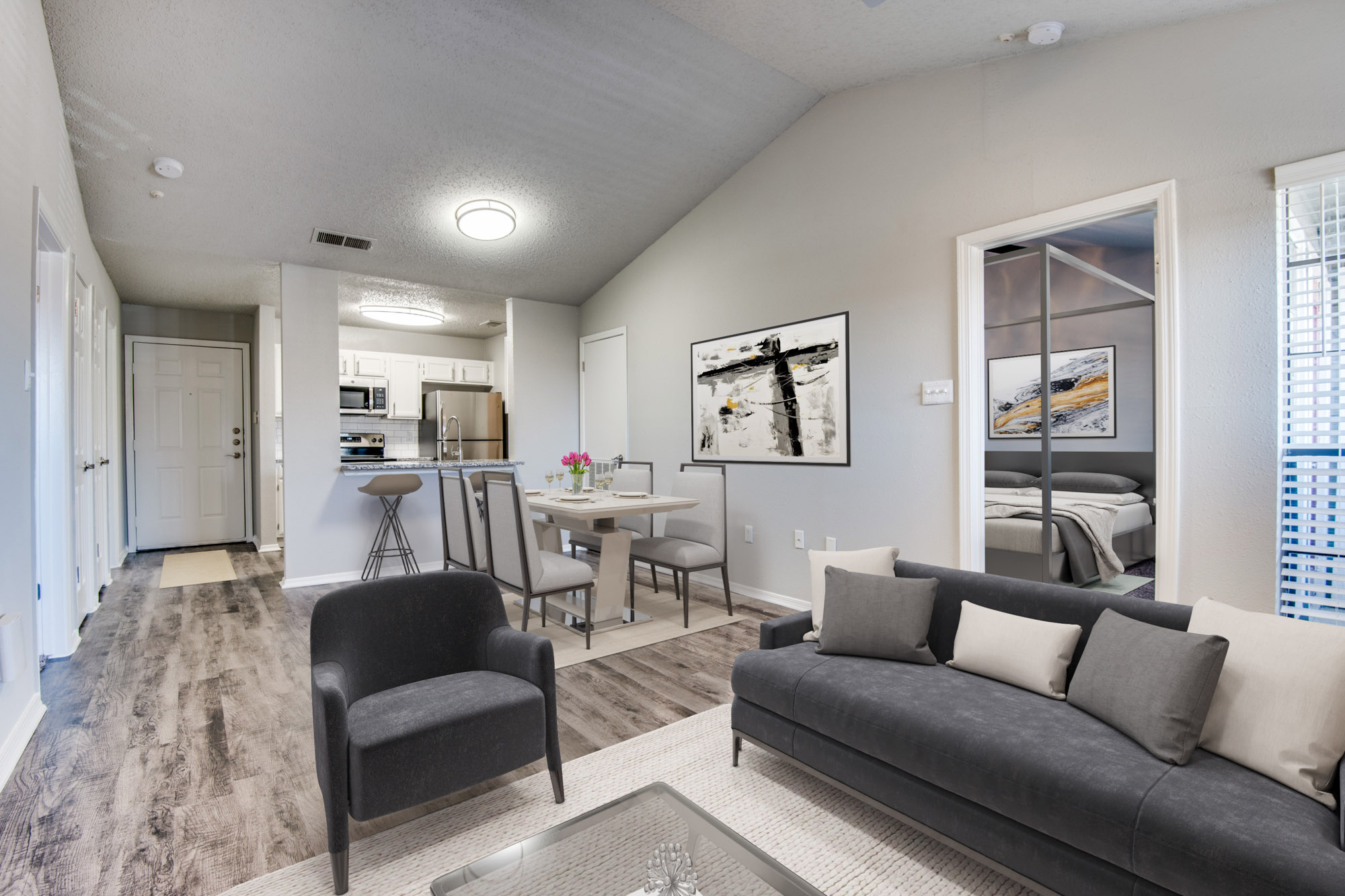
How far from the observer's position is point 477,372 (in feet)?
26.6

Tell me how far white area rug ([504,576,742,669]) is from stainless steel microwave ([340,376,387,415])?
3.71 m

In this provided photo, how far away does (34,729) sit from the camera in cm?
250

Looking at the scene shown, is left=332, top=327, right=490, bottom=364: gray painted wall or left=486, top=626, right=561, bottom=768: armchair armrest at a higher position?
left=332, top=327, right=490, bottom=364: gray painted wall

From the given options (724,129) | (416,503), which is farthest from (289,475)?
(724,129)

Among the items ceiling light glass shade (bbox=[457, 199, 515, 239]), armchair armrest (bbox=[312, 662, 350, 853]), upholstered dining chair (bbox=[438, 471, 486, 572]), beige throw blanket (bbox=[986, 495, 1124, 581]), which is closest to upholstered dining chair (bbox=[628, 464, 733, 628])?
upholstered dining chair (bbox=[438, 471, 486, 572])

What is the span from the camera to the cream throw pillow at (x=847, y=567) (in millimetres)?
2375

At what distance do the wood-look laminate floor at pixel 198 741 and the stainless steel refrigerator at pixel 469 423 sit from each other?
3.28 m

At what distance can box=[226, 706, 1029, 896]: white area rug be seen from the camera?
5.39 ft

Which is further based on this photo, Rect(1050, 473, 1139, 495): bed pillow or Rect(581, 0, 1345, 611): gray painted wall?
Rect(1050, 473, 1139, 495): bed pillow

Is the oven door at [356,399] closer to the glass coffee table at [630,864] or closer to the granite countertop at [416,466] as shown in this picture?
the granite countertop at [416,466]

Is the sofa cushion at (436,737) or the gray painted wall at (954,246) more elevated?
the gray painted wall at (954,246)

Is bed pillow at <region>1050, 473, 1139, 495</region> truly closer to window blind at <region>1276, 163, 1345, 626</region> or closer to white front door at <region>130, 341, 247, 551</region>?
window blind at <region>1276, 163, 1345, 626</region>

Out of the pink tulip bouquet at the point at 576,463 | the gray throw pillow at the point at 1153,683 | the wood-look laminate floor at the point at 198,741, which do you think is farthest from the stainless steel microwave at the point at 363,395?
the gray throw pillow at the point at 1153,683

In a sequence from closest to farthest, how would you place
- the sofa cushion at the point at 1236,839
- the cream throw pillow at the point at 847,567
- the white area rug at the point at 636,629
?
1. the sofa cushion at the point at 1236,839
2. the cream throw pillow at the point at 847,567
3. the white area rug at the point at 636,629
